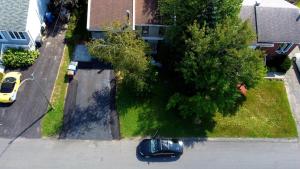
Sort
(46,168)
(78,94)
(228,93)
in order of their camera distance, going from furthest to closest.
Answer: (78,94) → (228,93) → (46,168)

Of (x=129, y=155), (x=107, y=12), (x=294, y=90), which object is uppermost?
(x=107, y=12)

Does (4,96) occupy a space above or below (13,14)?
below

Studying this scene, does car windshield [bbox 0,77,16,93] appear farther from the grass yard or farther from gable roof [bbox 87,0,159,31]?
gable roof [bbox 87,0,159,31]

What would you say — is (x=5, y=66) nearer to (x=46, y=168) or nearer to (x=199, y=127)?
(x=46, y=168)

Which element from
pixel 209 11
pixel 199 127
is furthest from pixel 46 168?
pixel 209 11

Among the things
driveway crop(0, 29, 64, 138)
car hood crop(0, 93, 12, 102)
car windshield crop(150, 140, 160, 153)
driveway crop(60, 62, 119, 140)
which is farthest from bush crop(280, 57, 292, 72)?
car hood crop(0, 93, 12, 102)

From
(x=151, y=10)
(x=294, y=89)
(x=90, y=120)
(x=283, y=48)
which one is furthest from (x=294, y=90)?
(x=90, y=120)

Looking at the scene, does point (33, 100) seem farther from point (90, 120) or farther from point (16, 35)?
point (16, 35)
